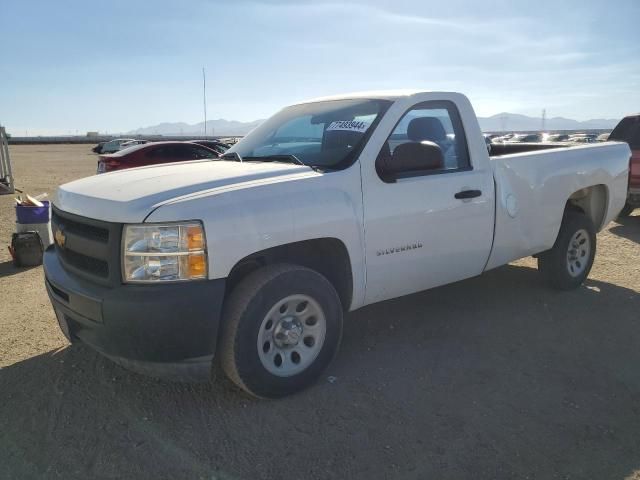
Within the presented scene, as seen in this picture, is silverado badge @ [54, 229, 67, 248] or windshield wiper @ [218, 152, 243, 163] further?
windshield wiper @ [218, 152, 243, 163]

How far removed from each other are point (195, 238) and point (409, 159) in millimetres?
1634

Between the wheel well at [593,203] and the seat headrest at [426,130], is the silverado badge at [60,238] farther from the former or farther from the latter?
the wheel well at [593,203]

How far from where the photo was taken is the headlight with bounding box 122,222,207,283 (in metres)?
2.75

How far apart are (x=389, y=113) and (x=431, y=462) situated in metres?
2.29

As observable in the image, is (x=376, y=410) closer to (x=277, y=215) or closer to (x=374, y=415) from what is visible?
(x=374, y=415)

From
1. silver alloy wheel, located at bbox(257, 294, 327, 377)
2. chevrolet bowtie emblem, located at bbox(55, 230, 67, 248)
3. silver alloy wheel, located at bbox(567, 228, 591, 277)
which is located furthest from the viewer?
silver alloy wheel, located at bbox(567, 228, 591, 277)

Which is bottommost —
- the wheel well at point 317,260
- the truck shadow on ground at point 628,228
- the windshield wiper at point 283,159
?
the truck shadow on ground at point 628,228

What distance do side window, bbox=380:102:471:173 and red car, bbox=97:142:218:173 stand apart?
29.5 feet

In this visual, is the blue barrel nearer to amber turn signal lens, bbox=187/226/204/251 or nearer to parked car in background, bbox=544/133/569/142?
amber turn signal lens, bbox=187/226/204/251

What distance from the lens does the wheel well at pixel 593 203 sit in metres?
5.57

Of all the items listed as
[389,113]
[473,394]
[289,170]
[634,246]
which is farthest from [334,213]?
[634,246]

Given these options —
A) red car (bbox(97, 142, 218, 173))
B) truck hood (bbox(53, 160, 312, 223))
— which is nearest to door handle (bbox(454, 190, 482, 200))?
truck hood (bbox(53, 160, 312, 223))

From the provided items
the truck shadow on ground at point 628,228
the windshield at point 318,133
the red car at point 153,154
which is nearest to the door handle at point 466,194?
the windshield at point 318,133

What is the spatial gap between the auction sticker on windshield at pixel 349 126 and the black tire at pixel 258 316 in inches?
44.7
